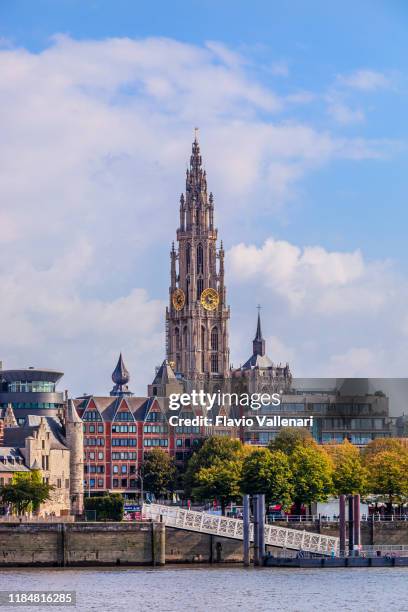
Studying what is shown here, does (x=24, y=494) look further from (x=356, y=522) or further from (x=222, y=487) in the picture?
(x=356, y=522)

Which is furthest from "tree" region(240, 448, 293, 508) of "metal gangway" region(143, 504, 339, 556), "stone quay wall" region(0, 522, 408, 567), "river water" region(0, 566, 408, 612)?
"river water" region(0, 566, 408, 612)

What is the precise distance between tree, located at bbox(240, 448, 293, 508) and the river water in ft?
96.7

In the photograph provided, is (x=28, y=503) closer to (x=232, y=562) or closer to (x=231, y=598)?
(x=232, y=562)

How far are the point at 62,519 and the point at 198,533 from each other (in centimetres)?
2115

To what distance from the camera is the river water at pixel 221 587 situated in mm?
114062

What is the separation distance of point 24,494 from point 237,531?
42.4 metres

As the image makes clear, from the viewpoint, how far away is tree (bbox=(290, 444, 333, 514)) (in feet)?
575

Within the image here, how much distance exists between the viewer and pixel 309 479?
176 m

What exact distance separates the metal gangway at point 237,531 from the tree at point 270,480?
19.1m

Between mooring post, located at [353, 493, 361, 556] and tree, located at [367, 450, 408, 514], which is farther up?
tree, located at [367, 450, 408, 514]

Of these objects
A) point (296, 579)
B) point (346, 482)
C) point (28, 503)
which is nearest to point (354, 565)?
point (296, 579)

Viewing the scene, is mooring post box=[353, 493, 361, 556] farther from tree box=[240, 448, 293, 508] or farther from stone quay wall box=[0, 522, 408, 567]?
tree box=[240, 448, 293, 508]

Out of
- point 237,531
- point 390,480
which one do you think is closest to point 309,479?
point 390,480

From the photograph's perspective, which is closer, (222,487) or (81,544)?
(81,544)
